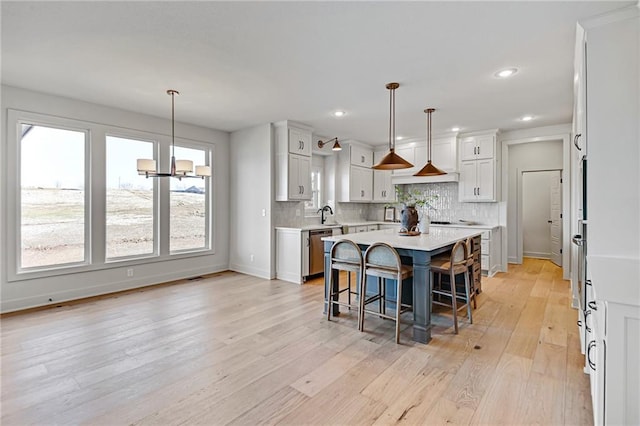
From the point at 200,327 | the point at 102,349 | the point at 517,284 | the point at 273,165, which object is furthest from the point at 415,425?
the point at 273,165

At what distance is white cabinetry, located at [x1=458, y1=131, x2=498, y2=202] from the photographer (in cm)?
571

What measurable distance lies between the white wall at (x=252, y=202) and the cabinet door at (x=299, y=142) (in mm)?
352

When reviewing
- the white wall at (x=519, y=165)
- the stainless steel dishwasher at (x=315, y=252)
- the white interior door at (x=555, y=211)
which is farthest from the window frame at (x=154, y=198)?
the white interior door at (x=555, y=211)

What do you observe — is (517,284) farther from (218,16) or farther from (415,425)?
(218,16)

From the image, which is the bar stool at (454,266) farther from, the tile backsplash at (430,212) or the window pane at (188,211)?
the window pane at (188,211)

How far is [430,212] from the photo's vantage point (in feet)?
22.4

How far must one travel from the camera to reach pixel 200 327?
326 centimetres

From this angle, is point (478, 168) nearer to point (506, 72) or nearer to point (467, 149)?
point (467, 149)

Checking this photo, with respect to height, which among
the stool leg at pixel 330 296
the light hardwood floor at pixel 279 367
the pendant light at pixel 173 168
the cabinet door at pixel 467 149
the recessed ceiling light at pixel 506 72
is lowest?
the light hardwood floor at pixel 279 367

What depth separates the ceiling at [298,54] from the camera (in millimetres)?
2236

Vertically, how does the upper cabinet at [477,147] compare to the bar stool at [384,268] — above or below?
above

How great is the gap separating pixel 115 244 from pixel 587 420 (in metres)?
5.33

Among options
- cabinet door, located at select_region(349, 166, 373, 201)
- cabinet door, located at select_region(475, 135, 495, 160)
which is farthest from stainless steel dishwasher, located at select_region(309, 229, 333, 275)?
cabinet door, located at select_region(475, 135, 495, 160)

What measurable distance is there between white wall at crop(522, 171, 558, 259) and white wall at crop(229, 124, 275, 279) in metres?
5.70
